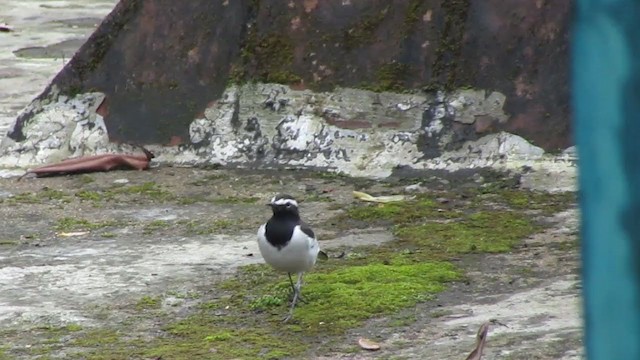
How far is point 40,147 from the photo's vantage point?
7734 millimetres

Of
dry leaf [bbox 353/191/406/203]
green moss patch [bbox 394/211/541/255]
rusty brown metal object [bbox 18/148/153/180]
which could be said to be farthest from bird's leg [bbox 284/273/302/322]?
rusty brown metal object [bbox 18/148/153/180]

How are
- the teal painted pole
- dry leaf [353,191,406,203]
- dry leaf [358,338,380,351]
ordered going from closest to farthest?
1. the teal painted pole
2. dry leaf [358,338,380,351]
3. dry leaf [353,191,406,203]

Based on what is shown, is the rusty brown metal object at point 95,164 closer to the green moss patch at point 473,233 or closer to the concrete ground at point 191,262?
the concrete ground at point 191,262

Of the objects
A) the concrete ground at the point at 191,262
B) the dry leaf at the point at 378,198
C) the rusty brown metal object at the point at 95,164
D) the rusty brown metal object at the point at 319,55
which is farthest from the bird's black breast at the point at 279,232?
the rusty brown metal object at the point at 95,164

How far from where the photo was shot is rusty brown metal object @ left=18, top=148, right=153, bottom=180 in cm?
738

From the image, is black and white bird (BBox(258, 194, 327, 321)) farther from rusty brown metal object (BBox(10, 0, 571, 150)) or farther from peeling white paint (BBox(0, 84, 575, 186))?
rusty brown metal object (BBox(10, 0, 571, 150))

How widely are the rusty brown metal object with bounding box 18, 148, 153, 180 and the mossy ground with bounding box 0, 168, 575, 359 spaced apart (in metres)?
0.40

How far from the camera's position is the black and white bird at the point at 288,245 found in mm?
4785

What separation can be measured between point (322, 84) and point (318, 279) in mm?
2446

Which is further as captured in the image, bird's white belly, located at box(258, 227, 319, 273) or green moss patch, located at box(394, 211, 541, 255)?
green moss patch, located at box(394, 211, 541, 255)

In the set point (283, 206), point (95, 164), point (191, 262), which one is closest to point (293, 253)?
point (283, 206)

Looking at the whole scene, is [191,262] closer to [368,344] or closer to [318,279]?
[318,279]

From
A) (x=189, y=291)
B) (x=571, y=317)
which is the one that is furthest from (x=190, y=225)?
(x=571, y=317)

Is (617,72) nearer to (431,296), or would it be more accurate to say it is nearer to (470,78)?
(431,296)
